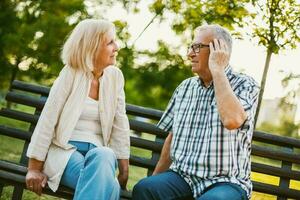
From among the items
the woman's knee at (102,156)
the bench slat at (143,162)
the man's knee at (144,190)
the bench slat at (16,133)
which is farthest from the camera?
the bench slat at (16,133)

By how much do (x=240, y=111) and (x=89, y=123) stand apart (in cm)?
108

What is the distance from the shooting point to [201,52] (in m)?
3.06

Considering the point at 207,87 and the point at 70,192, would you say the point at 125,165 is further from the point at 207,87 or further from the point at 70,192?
the point at 207,87

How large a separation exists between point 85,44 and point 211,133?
107 cm

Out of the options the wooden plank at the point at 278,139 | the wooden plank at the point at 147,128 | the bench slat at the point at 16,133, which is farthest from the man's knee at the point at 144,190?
the bench slat at the point at 16,133

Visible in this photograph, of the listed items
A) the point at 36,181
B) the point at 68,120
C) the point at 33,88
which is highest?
the point at 33,88

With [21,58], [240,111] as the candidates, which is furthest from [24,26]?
[240,111]

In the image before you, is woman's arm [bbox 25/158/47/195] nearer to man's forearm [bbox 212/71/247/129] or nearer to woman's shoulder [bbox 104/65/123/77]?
woman's shoulder [bbox 104/65/123/77]

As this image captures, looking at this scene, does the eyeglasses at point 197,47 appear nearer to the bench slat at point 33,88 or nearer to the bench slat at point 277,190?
the bench slat at point 277,190

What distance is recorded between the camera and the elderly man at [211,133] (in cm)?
272

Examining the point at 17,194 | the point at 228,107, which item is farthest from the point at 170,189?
→ the point at 17,194

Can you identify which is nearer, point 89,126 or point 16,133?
point 89,126

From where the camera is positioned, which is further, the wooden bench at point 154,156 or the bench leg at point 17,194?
the bench leg at point 17,194

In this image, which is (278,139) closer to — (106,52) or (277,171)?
(277,171)
